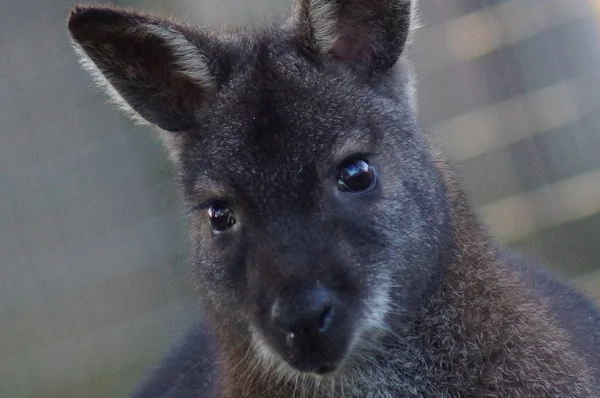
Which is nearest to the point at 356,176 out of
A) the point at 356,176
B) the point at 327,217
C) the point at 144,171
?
the point at 356,176

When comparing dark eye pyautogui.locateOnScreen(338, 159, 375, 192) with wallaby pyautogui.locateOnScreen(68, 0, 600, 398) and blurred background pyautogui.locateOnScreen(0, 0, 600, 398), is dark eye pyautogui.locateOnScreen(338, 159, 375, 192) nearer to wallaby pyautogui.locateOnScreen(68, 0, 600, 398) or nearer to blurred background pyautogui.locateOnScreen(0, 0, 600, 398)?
wallaby pyautogui.locateOnScreen(68, 0, 600, 398)

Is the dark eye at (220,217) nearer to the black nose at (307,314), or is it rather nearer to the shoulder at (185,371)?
the black nose at (307,314)

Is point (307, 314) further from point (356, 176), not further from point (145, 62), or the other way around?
point (145, 62)

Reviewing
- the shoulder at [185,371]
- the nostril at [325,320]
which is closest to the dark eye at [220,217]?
the nostril at [325,320]

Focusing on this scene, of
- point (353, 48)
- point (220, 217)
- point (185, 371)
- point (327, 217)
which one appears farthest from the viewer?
point (185, 371)

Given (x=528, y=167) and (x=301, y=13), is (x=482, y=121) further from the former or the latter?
(x=301, y=13)

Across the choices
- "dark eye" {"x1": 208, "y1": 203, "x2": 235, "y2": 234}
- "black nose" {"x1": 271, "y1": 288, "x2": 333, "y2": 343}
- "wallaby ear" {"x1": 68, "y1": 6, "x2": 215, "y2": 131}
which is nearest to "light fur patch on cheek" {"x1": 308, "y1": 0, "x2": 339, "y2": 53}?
"wallaby ear" {"x1": 68, "y1": 6, "x2": 215, "y2": 131}

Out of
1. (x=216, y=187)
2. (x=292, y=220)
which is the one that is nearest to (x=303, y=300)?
(x=292, y=220)
